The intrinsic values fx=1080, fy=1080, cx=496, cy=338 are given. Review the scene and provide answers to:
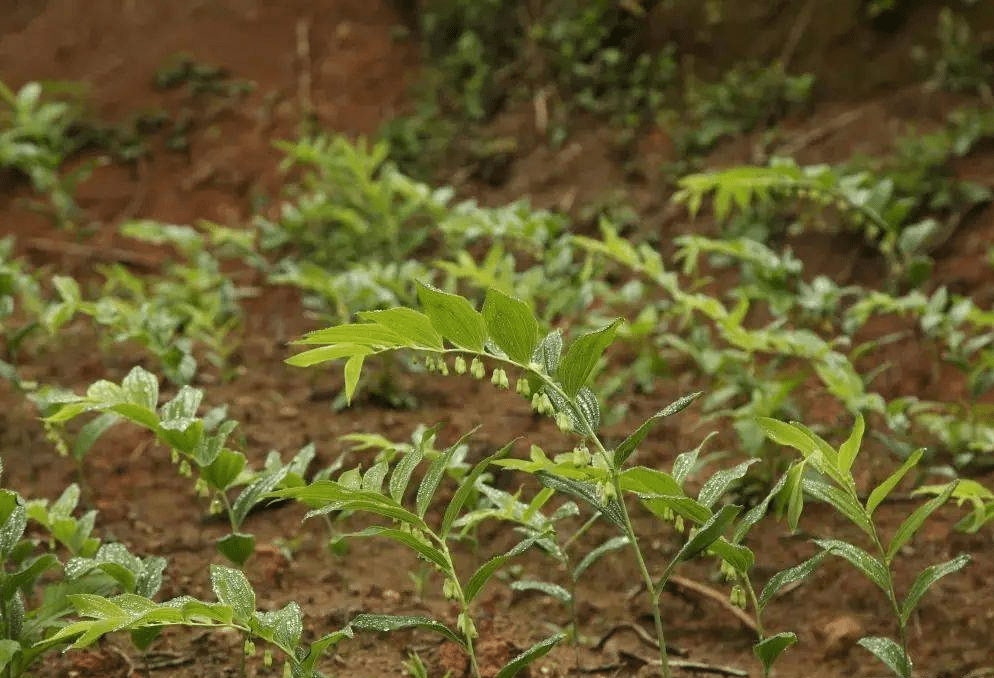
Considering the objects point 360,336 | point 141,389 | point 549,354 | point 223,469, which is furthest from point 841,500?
point 141,389

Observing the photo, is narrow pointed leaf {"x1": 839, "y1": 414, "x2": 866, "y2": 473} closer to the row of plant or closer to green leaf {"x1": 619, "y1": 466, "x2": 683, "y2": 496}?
the row of plant

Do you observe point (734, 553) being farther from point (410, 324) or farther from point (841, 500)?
point (410, 324)

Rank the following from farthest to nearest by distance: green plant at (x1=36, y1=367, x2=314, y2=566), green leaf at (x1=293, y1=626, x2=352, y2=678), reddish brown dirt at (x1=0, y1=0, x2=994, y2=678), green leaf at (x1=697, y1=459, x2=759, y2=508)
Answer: reddish brown dirt at (x1=0, y1=0, x2=994, y2=678), green plant at (x1=36, y1=367, x2=314, y2=566), green leaf at (x1=697, y1=459, x2=759, y2=508), green leaf at (x1=293, y1=626, x2=352, y2=678)

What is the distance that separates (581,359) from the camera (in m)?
1.47

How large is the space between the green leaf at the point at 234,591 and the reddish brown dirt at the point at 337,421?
54 centimetres

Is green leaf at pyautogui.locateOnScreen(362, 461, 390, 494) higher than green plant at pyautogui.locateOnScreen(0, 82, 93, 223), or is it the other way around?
green leaf at pyautogui.locateOnScreen(362, 461, 390, 494)

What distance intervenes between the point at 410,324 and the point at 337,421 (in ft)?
5.59

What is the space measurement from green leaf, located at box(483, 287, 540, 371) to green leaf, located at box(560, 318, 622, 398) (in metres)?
0.02

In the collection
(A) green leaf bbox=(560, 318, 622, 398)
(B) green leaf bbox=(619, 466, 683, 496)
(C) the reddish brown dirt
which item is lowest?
(C) the reddish brown dirt

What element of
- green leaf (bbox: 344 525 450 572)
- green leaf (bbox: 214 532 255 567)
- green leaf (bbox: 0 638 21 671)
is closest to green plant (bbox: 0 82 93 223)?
green leaf (bbox: 214 532 255 567)

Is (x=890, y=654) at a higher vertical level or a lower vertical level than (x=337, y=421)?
higher

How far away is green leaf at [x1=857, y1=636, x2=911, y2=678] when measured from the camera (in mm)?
1540

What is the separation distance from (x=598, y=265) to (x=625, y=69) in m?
2.16

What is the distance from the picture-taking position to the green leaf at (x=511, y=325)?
4.70 feet
